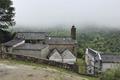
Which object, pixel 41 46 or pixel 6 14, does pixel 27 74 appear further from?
pixel 6 14

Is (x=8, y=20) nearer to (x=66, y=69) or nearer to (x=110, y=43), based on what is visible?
(x=110, y=43)

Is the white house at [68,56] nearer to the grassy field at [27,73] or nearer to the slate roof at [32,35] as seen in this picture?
the slate roof at [32,35]

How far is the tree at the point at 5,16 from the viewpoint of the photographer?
51.0 m

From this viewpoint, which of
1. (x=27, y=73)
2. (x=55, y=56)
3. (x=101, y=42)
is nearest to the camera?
(x=27, y=73)

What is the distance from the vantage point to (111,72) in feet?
80.4

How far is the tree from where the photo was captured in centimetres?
5101

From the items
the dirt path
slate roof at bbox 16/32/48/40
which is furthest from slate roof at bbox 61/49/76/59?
the dirt path

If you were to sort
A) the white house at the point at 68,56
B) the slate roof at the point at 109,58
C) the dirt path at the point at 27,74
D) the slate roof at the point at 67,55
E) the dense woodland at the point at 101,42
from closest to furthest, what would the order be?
the dirt path at the point at 27,74, the slate roof at the point at 109,58, the white house at the point at 68,56, the slate roof at the point at 67,55, the dense woodland at the point at 101,42

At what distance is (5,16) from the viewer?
171ft

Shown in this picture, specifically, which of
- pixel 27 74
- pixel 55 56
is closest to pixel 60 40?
pixel 55 56

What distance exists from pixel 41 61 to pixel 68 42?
74.7ft

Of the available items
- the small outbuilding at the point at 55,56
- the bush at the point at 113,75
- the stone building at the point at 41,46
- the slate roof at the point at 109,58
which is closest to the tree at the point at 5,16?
the stone building at the point at 41,46

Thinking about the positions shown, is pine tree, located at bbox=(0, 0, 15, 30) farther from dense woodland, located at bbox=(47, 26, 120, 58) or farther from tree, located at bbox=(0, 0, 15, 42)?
dense woodland, located at bbox=(47, 26, 120, 58)

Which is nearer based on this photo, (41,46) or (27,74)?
(27,74)
